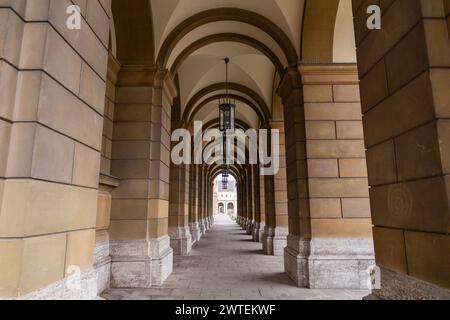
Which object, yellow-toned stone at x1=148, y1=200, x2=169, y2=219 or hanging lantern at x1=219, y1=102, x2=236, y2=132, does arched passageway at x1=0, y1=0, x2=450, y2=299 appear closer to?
yellow-toned stone at x1=148, y1=200, x2=169, y2=219

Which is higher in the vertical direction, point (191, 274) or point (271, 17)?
point (271, 17)

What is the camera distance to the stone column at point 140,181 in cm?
596

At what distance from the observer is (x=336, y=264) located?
19.1 feet

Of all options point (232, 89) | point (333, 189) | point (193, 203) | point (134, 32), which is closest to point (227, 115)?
point (134, 32)

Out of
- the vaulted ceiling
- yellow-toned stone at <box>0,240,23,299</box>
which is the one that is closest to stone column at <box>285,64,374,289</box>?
the vaulted ceiling

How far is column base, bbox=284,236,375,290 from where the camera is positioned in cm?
578

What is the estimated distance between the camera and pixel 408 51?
246 centimetres

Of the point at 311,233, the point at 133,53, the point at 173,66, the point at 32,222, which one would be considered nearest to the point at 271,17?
the point at 173,66

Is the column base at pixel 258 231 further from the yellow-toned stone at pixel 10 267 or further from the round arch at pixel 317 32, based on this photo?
the yellow-toned stone at pixel 10 267

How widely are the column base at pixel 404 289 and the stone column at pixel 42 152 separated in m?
2.78

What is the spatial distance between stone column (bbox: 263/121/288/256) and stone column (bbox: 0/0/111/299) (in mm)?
8482

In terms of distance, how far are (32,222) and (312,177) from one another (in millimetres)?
5307

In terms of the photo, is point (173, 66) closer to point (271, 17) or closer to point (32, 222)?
point (271, 17)
